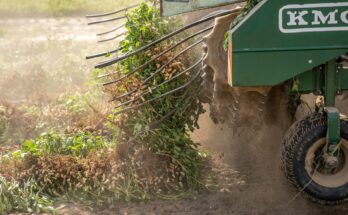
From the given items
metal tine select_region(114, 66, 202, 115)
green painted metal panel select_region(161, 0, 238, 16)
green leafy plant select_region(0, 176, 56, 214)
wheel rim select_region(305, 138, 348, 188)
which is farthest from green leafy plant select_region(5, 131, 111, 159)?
wheel rim select_region(305, 138, 348, 188)

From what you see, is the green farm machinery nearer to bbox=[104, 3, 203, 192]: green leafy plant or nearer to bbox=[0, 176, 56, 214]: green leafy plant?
bbox=[104, 3, 203, 192]: green leafy plant

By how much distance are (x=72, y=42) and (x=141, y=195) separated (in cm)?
684

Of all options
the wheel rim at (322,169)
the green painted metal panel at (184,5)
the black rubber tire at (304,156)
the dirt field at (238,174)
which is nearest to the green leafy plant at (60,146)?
the dirt field at (238,174)

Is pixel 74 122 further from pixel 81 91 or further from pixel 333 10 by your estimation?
pixel 333 10

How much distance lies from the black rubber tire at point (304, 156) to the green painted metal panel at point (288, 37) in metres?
0.52

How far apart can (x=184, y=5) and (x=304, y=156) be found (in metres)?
1.75

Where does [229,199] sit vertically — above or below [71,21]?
below

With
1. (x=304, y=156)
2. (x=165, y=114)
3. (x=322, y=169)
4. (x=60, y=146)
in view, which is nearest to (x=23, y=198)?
(x=60, y=146)

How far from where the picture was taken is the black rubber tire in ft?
20.4

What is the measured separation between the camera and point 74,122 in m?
8.64

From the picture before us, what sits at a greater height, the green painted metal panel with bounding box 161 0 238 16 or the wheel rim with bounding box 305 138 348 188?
the green painted metal panel with bounding box 161 0 238 16

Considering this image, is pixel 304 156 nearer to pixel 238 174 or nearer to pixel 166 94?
pixel 238 174

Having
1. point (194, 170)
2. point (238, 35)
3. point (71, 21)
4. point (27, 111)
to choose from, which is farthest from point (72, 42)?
point (238, 35)

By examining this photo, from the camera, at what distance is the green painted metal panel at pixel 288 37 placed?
5926mm
